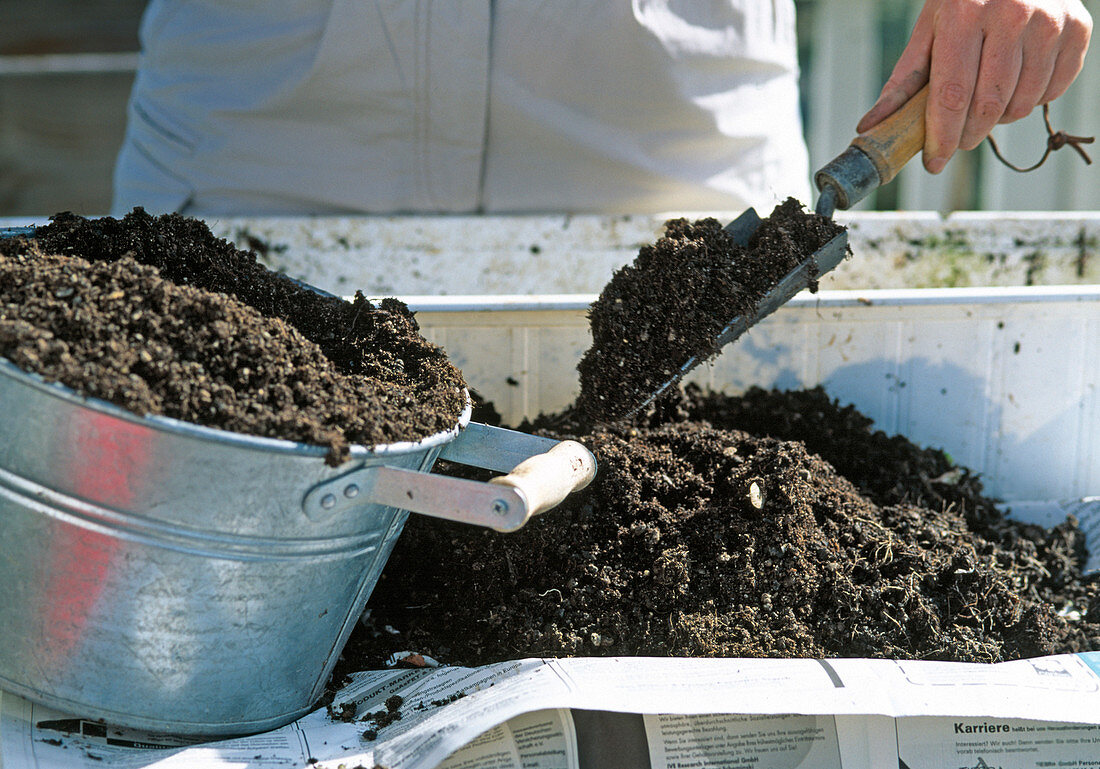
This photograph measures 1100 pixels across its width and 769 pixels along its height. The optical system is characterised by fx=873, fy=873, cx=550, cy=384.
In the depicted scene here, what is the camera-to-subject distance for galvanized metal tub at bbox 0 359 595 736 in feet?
2.13

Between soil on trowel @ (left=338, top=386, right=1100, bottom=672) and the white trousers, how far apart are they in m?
0.73

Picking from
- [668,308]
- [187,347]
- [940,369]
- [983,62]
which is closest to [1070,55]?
[983,62]

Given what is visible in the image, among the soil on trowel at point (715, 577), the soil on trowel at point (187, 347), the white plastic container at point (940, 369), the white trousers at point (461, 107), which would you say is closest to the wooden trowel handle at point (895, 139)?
the white plastic container at point (940, 369)

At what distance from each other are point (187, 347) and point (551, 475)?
0.31 m

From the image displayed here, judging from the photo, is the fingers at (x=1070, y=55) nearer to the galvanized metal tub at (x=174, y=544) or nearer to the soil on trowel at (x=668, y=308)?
the soil on trowel at (x=668, y=308)

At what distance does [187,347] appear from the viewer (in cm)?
69

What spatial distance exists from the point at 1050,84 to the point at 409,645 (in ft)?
3.54

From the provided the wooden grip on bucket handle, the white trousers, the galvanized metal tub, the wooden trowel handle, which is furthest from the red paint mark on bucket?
the white trousers

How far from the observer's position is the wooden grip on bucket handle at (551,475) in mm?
699

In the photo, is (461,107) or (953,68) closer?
(953,68)

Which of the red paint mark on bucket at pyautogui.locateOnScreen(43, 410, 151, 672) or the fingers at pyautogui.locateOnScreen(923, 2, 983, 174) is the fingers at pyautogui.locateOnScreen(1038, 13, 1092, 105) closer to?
the fingers at pyautogui.locateOnScreen(923, 2, 983, 174)

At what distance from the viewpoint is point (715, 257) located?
104 cm

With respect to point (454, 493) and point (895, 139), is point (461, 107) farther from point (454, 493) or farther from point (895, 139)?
point (454, 493)

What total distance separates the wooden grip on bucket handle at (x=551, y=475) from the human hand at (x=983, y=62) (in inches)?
26.8
